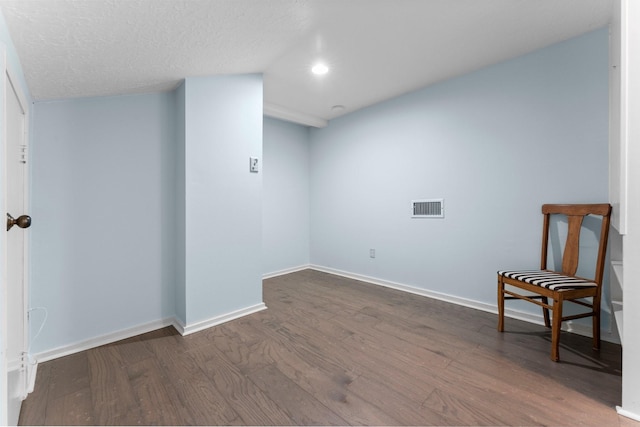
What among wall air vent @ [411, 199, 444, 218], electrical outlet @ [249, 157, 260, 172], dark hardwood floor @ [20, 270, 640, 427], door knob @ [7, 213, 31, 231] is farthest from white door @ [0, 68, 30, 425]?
wall air vent @ [411, 199, 444, 218]

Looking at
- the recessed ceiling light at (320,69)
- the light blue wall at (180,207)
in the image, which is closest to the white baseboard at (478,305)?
the light blue wall at (180,207)

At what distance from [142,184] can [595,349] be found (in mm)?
3646

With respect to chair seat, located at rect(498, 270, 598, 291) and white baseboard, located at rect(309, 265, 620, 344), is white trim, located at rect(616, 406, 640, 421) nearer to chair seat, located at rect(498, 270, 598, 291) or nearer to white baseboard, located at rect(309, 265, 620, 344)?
chair seat, located at rect(498, 270, 598, 291)

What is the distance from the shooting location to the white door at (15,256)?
1.09 meters

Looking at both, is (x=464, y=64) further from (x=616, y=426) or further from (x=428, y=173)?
(x=616, y=426)

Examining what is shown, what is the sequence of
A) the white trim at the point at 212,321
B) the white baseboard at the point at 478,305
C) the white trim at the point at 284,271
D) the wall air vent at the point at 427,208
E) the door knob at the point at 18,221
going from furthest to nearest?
1. the white trim at the point at 284,271
2. the wall air vent at the point at 427,208
3. the white trim at the point at 212,321
4. the white baseboard at the point at 478,305
5. the door knob at the point at 18,221

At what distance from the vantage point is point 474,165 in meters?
2.57

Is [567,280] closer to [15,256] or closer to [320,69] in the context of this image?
[320,69]

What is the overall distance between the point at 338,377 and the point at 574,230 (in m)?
2.08

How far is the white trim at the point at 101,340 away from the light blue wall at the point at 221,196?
1.11 ft

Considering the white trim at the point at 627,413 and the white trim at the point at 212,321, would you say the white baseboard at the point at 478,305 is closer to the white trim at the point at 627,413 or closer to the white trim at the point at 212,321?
the white trim at the point at 627,413

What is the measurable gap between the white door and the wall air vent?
3082mm

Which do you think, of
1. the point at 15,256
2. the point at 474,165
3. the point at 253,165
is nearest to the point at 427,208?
Result: the point at 474,165

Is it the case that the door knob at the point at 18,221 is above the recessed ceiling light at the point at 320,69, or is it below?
below
